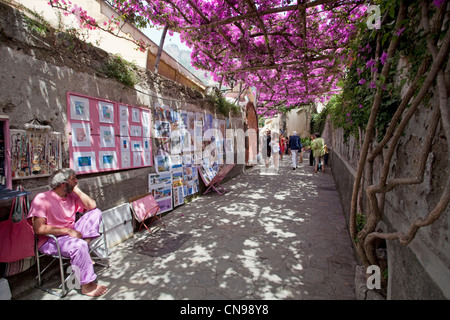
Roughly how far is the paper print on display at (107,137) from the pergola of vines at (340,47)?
2.05m

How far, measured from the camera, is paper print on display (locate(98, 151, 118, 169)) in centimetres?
356

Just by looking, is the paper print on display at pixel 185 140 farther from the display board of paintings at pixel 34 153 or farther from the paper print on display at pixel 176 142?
the display board of paintings at pixel 34 153

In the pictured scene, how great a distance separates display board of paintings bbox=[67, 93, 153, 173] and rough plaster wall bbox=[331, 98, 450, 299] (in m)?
3.79

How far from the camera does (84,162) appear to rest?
330cm

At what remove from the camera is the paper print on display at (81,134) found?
3.17m

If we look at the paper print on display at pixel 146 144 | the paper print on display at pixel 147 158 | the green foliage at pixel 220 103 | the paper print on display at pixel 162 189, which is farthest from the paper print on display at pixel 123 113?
the green foliage at pixel 220 103

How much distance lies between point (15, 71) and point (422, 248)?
4.06 metres

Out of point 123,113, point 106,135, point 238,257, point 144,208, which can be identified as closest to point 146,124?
point 123,113

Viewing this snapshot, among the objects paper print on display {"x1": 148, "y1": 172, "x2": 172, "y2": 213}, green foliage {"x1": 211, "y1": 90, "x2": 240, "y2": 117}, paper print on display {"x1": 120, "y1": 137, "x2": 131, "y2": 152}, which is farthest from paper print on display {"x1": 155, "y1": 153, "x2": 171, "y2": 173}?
green foliage {"x1": 211, "y1": 90, "x2": 240, "y2": 117}

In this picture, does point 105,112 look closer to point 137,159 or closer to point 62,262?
point 137,159

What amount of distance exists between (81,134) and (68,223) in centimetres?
125

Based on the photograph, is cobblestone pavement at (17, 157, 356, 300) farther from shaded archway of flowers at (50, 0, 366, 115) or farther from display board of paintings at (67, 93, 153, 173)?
shaded archway of flowers at (50, 0, 366, 115)

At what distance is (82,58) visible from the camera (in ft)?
10.8

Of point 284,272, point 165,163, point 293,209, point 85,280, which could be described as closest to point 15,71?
point 85,280
